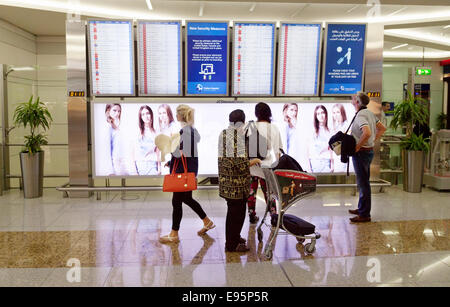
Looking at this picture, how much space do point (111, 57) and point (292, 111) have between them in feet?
10.3

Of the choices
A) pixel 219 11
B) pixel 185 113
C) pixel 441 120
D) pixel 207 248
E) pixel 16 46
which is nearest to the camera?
pixel 207 248

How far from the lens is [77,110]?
7215 millimetres

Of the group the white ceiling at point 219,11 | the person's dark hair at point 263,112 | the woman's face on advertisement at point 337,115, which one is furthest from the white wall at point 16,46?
the woman's face on advertisement at point 337,115

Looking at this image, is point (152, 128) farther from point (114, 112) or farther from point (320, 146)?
point (320, 146)

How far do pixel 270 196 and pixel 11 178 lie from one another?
5.89 m

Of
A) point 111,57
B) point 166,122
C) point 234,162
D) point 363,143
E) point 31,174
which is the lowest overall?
point 31,174

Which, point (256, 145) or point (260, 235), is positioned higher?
point (256, 145)

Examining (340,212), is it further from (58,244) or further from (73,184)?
(73,184)

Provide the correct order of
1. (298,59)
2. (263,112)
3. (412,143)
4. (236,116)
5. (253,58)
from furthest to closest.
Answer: (412,143) → (298,59) → (253,58) → (263,112) → (236,116)

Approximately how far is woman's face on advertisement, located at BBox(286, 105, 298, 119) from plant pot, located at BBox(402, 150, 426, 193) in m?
2.42

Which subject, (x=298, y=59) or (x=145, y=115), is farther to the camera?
(x=298, y=59)

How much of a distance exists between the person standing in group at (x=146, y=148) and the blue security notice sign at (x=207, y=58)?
2.70ft

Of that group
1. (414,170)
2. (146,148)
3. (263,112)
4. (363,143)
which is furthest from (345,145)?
(146,148)

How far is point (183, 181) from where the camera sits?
176 inches
